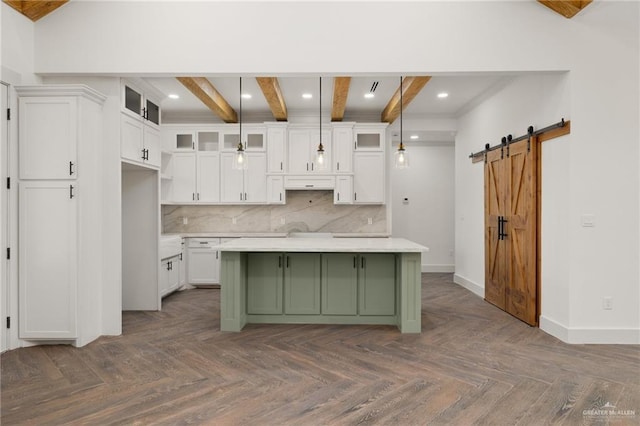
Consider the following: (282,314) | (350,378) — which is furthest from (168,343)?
(350,378)

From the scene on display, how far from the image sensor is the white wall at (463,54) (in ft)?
12.0

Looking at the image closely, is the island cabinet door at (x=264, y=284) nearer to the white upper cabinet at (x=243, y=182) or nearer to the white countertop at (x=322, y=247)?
the white countertop at (x=322, y=247)

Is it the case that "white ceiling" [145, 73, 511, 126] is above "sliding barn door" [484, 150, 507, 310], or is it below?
above

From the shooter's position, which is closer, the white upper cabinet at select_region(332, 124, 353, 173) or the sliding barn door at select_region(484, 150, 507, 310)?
the sliding barn door at select_region(484, 150, 507, 310)

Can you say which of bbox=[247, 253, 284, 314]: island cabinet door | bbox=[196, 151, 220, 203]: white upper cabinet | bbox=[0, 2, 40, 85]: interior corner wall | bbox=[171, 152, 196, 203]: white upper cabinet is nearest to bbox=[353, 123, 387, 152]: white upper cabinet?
bbox=[196, 151, 220, 203]: white upper cabinet

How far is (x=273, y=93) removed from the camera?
16.3 feet

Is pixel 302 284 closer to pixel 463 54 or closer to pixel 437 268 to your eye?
pixel 463 54

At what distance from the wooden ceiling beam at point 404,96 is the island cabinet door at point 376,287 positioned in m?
2.16

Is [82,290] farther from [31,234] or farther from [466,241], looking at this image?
[466,241]

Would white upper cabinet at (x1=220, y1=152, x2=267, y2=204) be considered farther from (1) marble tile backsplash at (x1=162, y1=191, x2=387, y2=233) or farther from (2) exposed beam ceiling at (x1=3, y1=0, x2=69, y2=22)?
(2) exposed beam ceiling at (x1=3, y1=0, x2=69, y2=22)

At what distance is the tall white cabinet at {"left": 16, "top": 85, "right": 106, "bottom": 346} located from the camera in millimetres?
3504

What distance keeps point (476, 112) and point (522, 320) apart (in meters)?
3.14

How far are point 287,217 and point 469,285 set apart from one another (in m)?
3.24

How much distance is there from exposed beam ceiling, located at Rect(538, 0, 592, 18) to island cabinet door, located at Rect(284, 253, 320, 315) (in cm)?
331
